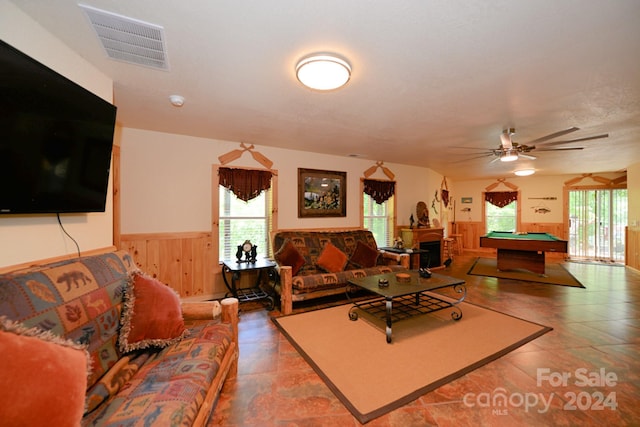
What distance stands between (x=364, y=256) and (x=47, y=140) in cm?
376

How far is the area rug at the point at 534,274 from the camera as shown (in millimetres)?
4742

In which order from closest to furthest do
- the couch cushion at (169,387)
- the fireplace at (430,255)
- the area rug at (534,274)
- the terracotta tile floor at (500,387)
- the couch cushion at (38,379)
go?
the couch cushion at (38,379) < the couch cushion at (169,387) < the terracotta tile floor at (500,387) < the area rug at (534,274) < the fireplace at (430,255)

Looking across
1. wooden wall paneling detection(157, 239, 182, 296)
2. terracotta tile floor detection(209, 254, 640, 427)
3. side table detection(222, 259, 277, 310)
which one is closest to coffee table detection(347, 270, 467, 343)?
terracotta tile floor detection(209, 254, 640, 427)

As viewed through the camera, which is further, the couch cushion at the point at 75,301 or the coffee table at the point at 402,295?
the coffee table at the point at 402,295

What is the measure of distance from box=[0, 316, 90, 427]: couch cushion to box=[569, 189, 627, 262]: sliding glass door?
1010 centimetres

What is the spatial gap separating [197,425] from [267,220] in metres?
3.33

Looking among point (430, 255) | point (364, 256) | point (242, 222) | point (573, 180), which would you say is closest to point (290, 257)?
point (242, 222)

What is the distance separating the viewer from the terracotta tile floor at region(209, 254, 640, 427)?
1619 mm

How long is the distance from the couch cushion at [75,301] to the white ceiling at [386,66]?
1.43m

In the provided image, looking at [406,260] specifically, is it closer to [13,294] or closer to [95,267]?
[95,267]

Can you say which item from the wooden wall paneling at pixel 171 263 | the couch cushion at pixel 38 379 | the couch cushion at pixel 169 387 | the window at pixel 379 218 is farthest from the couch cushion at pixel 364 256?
the couch cushion at pixel 38 379

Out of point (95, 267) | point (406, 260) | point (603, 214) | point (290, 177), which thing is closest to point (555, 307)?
point (406, 260)

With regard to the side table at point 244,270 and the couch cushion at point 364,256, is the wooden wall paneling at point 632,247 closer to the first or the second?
the couch cushion at point 364,256

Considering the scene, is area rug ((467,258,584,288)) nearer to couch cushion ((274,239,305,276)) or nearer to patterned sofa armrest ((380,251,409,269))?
patterned sofa armrest ((380,251,409,269))
